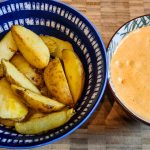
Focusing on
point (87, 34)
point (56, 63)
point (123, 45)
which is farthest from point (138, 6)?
point (56, 63)

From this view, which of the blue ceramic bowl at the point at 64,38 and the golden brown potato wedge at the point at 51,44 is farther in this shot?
the golden brown potato wedge at the point at 51,44

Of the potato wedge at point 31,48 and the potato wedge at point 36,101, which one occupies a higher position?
the potato wedge at point 31,48

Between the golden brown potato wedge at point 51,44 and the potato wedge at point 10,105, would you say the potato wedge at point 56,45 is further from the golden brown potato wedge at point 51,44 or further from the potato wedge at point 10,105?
the potato wedge at point 10,105

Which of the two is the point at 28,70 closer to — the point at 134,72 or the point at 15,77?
the point at 15,77

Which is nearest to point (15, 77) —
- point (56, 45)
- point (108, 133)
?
point (56, 45)

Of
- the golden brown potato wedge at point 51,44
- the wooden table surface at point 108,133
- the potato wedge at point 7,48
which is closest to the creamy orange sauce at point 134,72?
the wooden table surface at point 108,133

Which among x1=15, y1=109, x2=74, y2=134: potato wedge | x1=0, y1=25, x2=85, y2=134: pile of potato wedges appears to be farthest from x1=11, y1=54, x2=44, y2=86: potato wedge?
x1=15, y1=109, x2=74, y2=134: potato wedge
